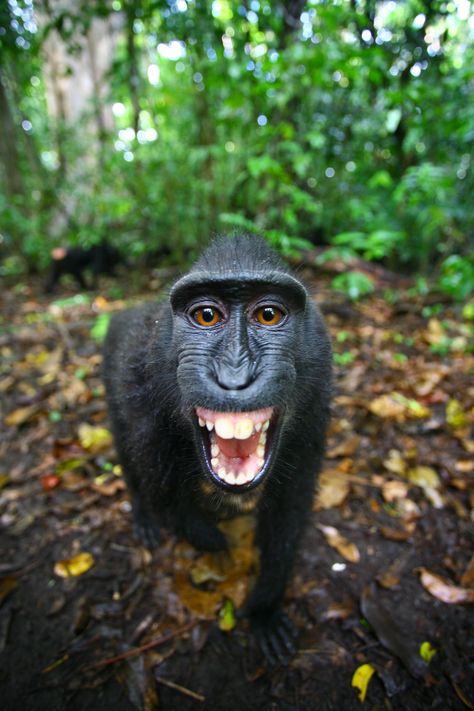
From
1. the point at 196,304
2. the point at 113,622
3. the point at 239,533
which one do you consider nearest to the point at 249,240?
the point at 196,304

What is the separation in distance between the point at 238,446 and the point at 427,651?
1.61 m

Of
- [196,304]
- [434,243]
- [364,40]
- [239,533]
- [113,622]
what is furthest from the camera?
[434,243]

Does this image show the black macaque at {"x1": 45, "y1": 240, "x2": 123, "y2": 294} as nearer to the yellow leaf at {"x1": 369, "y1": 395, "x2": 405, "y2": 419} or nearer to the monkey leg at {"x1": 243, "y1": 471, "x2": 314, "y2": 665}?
the yellow leaf at {"x1": 369, "y1": 395, "x2": 405, "y2": 419}

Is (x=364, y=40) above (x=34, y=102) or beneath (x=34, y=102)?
beneath

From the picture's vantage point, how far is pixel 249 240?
206 cm

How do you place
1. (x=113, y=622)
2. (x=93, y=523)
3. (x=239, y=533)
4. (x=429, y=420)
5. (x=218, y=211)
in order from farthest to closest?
(x=218, y=211) < (x=429, y=420) < (x=93, y=523) < (x=239, y=533) < (x=113, y=622)

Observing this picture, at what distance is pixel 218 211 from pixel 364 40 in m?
2.70

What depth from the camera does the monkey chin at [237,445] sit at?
1.53 m

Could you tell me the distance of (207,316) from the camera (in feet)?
5.80

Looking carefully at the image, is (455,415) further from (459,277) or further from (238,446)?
(238,446)

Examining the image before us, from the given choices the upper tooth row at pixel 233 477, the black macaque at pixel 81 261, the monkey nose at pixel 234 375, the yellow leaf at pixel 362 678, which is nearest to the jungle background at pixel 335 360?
the yellow leaf at pixel 362 678

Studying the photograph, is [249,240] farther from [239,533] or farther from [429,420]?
[429,420]

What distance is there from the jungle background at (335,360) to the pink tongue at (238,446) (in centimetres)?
132

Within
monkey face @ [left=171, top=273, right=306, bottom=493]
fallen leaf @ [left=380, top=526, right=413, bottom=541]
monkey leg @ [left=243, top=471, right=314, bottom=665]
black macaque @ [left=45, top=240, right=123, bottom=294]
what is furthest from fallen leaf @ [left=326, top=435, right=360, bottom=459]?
black macaque @ [left=45, top=240, right=123, bottom=294]
